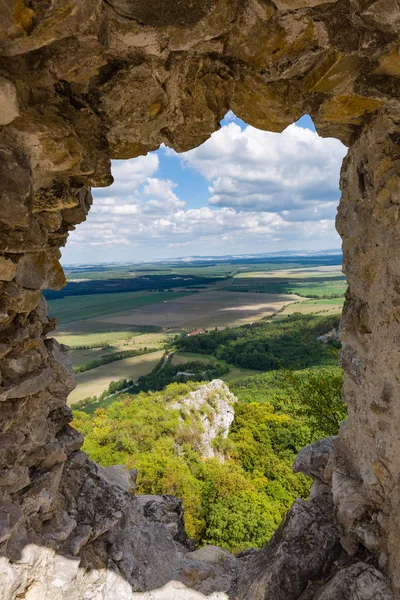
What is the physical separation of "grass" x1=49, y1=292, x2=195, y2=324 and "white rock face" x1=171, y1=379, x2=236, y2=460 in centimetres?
5892

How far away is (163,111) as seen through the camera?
4254mm

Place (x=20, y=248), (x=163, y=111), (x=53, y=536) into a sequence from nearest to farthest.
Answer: (x=20, y=248) < (x=163, y=111) < (x=53, y=536)

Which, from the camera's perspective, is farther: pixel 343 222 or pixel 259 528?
pixel 259 528

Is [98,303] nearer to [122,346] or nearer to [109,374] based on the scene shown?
[122,346]

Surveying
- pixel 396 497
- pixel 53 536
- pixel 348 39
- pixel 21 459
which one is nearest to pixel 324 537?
pixel 396 497

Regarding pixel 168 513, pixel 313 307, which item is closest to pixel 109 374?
pixel 168 513

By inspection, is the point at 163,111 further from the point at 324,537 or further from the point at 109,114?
the point at 324,537

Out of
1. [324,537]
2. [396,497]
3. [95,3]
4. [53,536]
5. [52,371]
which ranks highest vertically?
[95,3]

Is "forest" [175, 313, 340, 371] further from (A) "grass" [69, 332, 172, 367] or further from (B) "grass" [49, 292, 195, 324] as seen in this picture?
(B) "grass" [49, 292, 195, 324]

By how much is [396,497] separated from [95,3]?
563 cm

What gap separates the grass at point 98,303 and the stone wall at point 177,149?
73.9m

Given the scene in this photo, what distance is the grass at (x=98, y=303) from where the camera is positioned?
81419mm

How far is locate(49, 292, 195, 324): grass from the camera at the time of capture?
267 feet

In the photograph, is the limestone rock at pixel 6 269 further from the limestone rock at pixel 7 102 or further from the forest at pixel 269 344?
the forest at pixel 269 344
